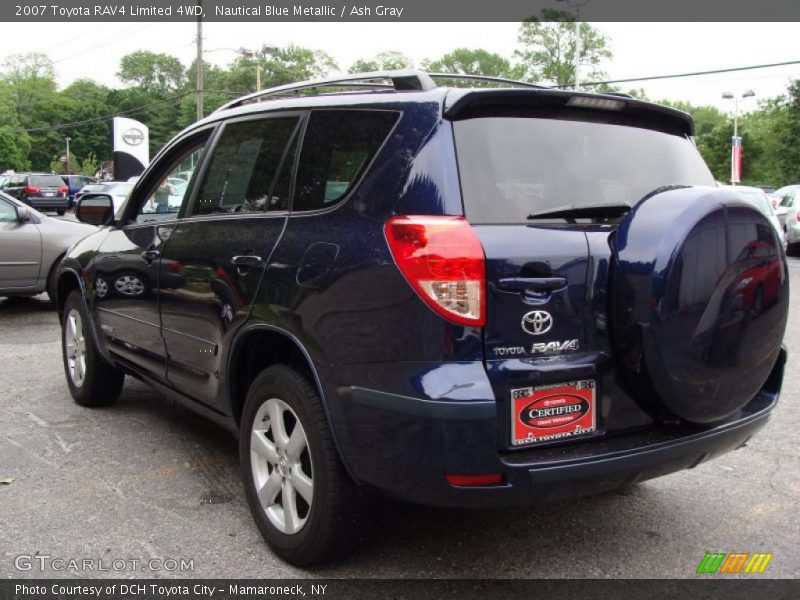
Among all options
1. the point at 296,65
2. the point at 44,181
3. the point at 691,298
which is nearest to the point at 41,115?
the point at 296,65

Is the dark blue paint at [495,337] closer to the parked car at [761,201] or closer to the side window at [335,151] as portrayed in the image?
the side window at [335,151]

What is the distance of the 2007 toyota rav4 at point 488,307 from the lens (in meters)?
2.37

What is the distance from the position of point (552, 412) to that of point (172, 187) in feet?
8.86

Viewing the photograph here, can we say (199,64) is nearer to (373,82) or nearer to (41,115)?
(373,82)

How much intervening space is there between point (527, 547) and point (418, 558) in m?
0.46

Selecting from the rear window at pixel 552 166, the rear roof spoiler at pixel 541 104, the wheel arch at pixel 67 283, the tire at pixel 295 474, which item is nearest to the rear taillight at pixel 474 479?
the tire at pixel 295 474

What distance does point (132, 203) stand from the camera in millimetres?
4496

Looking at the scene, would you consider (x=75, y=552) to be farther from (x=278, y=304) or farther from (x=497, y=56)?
(x=497, y=56)

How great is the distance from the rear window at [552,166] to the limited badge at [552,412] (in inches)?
22.3

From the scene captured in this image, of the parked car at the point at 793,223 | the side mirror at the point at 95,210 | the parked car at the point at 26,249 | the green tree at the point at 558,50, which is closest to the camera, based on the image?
the side mirror at the point at 95,210

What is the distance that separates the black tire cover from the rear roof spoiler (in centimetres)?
48

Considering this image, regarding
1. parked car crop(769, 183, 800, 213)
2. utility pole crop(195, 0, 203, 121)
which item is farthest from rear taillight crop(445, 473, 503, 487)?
utility pole crop(195, 0, 203, 121)

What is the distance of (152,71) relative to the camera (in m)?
108

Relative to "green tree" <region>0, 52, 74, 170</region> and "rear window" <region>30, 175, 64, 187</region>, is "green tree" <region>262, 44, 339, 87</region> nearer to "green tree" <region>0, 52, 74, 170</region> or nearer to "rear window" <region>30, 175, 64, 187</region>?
"green tree" <region>0, 52, 74, 170</region>
